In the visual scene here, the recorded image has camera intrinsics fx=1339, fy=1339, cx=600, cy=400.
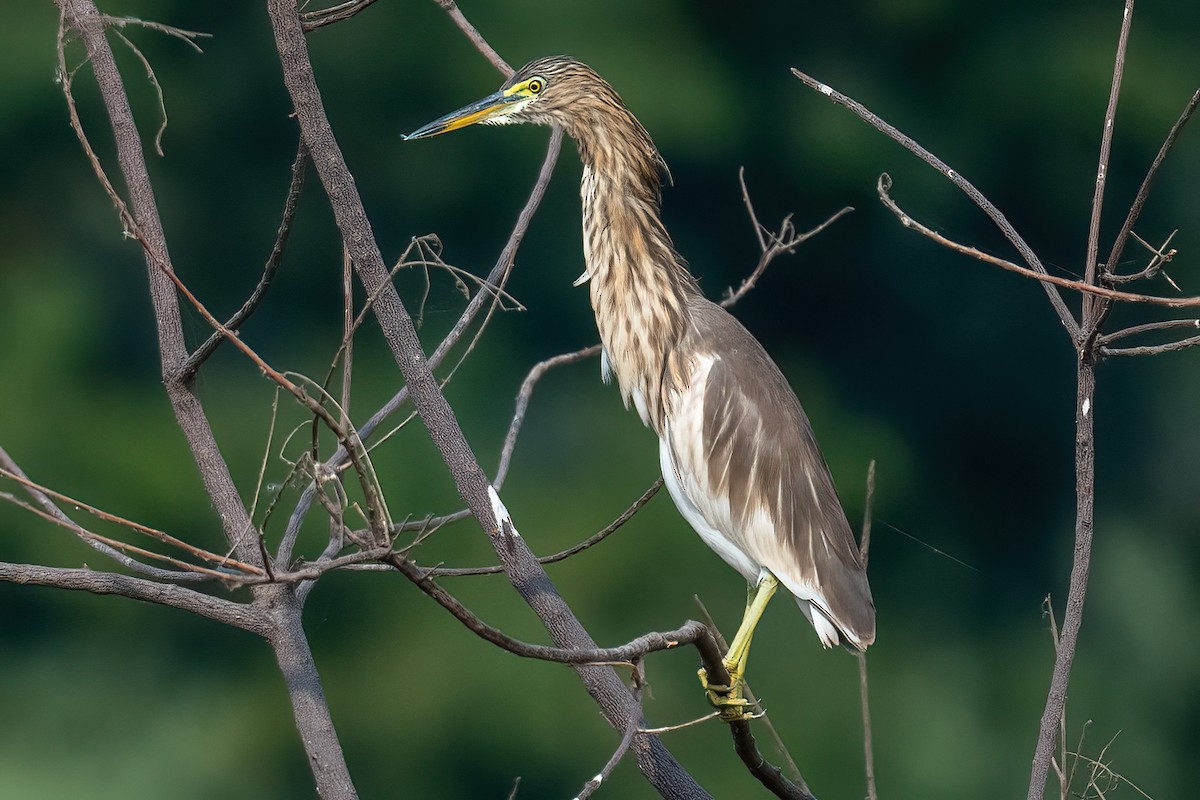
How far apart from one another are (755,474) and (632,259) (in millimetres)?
290

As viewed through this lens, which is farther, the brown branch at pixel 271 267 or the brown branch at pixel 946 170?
the brown branch at pixel 271 267

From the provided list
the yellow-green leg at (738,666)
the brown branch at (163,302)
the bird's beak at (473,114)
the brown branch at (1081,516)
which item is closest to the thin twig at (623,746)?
the yellow-green leg at (738,666)

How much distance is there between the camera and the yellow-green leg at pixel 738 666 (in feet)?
4.01

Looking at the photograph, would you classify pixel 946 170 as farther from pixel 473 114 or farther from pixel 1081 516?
pixel 473 114

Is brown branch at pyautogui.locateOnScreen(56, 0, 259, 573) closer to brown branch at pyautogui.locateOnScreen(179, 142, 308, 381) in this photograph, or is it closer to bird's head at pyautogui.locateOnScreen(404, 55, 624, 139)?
brown branch at pyautogui.locateOnScreen(179, 142, 308, 381)

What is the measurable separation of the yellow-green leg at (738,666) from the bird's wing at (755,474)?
0.03 meters

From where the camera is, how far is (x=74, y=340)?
344cm

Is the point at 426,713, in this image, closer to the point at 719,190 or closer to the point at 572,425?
the point at 572,425

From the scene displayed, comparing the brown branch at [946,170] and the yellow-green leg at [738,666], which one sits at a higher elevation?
the brown branch at [946,170]

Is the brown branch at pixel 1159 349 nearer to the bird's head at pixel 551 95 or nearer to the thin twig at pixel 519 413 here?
the thin twig at pixel 519 413

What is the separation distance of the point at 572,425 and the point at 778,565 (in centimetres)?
201

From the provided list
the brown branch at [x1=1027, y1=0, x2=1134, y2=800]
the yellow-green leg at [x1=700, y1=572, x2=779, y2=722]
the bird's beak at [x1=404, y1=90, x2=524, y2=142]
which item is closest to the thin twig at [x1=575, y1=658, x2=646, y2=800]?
the yellow-green leg at [x1=700, y1=572, x2=779, y2=722]

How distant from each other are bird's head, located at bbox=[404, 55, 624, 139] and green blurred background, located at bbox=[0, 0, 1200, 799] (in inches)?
64.5

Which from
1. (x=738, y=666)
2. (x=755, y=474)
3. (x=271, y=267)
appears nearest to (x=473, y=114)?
(x=271, y=267)
